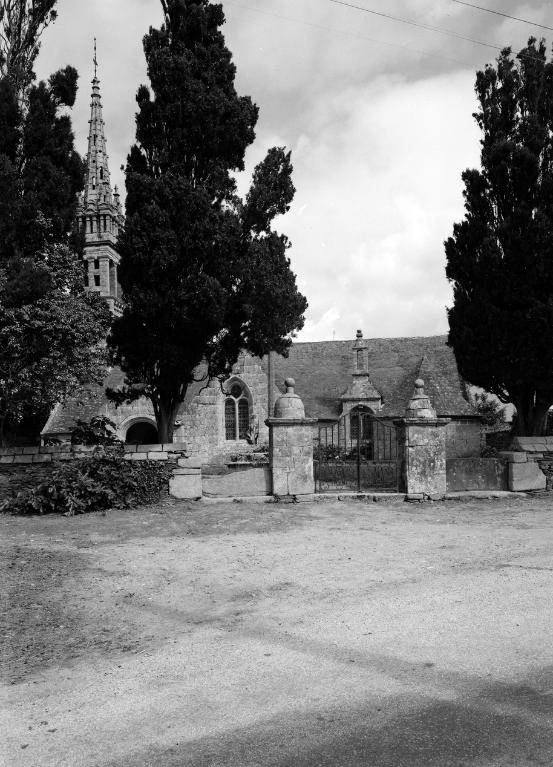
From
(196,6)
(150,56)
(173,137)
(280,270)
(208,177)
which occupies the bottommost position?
(280,270)

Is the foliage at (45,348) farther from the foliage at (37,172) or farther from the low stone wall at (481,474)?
the low stone wall at (481,474)

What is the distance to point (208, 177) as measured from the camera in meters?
14.0

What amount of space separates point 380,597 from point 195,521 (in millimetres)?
5114

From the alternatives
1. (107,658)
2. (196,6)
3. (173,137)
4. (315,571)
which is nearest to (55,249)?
(173,137)

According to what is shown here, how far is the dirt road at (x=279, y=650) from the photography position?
11.2 feet

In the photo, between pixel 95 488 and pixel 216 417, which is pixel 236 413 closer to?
pixel 216 417

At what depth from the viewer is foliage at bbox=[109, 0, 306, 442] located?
43.6 ft

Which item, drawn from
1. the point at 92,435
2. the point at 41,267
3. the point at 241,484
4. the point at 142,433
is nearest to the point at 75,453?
the point at 92,435

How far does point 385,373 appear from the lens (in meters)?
32.2

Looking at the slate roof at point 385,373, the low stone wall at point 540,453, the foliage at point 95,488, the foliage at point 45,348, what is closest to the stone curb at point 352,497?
the low stone wall at point 540,453

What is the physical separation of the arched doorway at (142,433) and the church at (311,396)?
53mm

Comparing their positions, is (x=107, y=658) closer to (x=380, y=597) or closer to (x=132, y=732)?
(x=132, y=732)

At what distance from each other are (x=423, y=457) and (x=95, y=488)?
6.55m

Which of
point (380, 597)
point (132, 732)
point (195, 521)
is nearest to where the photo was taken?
point (132, 732)
